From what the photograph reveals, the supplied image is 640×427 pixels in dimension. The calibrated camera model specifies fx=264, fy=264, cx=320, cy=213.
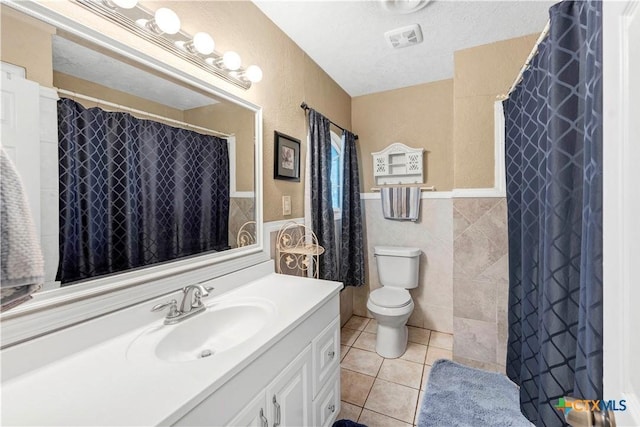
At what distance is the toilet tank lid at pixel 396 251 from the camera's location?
2357mm

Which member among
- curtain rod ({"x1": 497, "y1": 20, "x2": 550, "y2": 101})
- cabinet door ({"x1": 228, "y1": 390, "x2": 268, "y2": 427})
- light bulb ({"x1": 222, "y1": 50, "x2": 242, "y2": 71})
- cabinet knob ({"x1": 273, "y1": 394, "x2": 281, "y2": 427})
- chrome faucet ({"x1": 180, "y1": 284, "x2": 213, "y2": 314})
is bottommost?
cabinet knob ({"x1": 273, "y1": 394, "x2": 281, "y2": 427})


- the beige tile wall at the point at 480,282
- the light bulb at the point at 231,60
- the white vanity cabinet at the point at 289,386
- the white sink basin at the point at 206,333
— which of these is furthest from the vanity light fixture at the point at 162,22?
A: the beige tile wall at the point at 480,282

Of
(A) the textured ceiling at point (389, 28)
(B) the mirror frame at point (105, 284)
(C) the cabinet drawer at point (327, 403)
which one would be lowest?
(C) the cabinet drawer at point (327, 403)

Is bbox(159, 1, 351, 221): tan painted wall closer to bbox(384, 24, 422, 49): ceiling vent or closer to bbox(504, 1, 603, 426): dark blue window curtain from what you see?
bbox(384, 24, 422, 49): ceiling vent

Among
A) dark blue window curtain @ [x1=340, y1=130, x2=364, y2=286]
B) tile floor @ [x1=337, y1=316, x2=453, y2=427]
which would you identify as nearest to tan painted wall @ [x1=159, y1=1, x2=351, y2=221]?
dark blue window curtain @ [x1=340, y1=130, x2=364, y2=286]

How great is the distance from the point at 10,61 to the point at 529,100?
1834mm

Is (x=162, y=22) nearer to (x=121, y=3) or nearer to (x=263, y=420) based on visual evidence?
(x=121, y=3)

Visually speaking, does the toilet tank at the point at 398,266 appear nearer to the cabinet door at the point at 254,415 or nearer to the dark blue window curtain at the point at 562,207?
the dark blue window curtain at the point at 562,207

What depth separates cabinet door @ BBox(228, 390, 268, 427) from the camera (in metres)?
0.74

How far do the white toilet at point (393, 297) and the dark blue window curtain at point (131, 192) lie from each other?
1.34 metres

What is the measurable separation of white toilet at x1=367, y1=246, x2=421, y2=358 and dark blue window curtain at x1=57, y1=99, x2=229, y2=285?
134cm

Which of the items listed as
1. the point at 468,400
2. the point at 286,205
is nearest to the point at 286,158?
the point at 286,205

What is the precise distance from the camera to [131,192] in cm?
98
